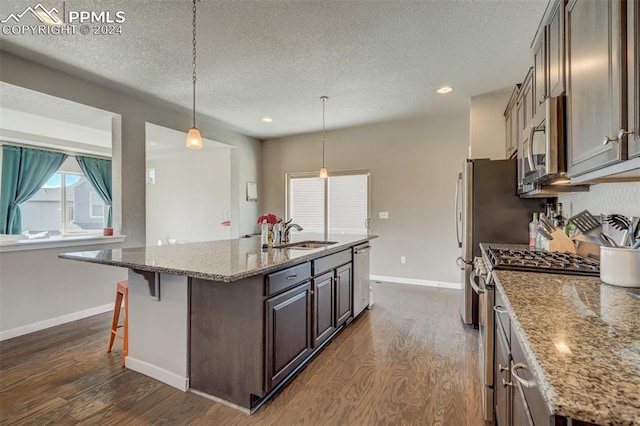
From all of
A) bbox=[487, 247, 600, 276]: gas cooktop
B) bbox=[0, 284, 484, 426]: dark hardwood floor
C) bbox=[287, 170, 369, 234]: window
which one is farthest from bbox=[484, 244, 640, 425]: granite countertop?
bbox=[287, 170, 369, 234]: window

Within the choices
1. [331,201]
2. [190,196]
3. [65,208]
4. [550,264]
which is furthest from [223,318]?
[65,208]

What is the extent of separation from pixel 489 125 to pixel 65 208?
7542mm

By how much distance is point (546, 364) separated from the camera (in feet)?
2.09

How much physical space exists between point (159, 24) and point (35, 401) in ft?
9.01

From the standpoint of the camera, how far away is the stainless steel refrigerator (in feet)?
9.90

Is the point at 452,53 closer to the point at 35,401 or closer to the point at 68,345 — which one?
the point at 35,401

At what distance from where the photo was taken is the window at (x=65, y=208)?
5660 mm

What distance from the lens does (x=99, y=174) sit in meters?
6.41

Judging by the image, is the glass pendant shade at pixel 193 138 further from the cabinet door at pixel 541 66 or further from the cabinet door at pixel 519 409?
the cabinet door at pixel 519 409

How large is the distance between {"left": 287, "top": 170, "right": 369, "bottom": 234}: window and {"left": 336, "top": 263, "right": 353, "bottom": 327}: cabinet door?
2.42 m

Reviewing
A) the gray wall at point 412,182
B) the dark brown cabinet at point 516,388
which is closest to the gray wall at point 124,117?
the gray wall at point 412,182

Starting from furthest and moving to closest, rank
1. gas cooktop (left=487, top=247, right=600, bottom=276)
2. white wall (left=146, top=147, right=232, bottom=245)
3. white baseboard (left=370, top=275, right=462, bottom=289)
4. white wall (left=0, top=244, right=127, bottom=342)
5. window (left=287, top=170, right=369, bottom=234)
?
white wall (left=146, top=147, right=232, bottom=245) → window (left=287, top=170, right=369, bottom=234) → white baseboard (left=370, top=275, right=462, bottom=289) → white wall (left=0, top=244, right=127, bottom=342) → gas cooktop (left=487, top=247, right=600, bottom=276)

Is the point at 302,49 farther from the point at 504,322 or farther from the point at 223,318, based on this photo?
the point at 504,322

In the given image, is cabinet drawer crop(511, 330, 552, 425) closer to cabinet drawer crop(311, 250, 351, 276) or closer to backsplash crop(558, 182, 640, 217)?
backsplash crop(558, 182, 640, 217)
